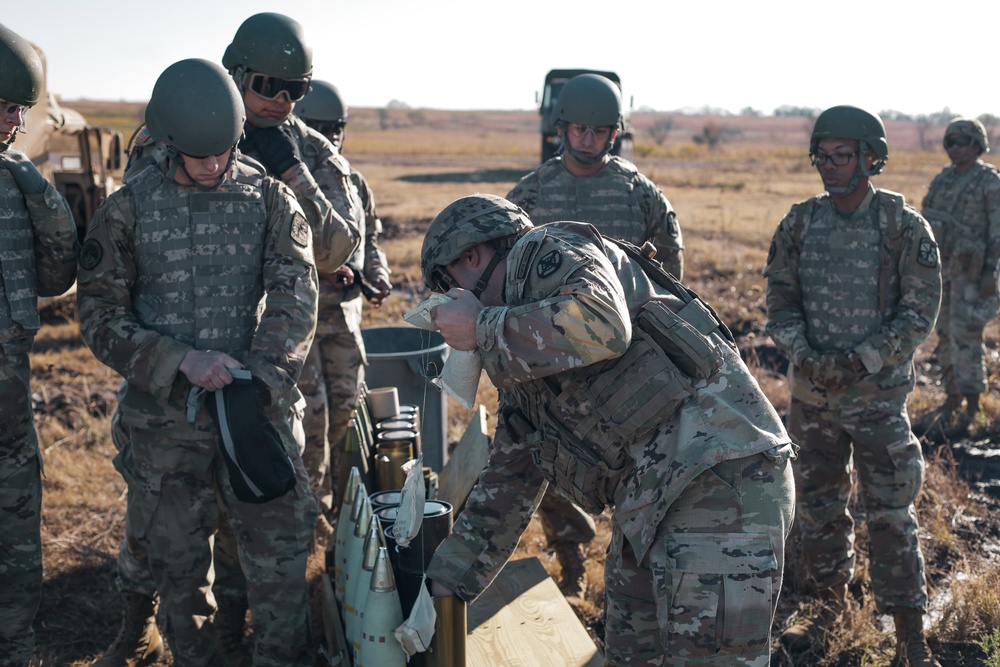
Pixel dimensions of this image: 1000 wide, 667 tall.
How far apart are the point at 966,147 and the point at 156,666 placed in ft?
25.2

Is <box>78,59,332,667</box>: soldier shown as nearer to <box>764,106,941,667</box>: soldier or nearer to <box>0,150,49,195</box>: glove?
<box>0,150,49,195</box>: glove

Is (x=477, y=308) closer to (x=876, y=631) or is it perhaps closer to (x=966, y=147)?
(x=876, y=631)

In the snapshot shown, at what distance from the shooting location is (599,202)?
536cm

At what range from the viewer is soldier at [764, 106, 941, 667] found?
14.4 ft

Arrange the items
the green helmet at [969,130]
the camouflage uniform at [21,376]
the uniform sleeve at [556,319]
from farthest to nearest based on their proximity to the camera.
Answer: the green helmet at [969,130], the camouflage uniform at [21,376], the uniform sleeve at [556,319]

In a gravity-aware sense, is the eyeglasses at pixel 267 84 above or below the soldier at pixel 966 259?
above

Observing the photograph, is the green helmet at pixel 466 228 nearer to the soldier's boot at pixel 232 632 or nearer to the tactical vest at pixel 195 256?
the tactical vest at pixel 195 256

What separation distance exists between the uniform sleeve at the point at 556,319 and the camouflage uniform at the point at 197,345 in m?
1.38

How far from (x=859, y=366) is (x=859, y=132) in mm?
1146

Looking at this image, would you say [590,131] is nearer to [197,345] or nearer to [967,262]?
[197,345]

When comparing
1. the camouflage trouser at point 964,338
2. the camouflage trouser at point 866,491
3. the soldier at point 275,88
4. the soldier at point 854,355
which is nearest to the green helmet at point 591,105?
the soldier at point 854,355

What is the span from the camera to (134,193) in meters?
3.71

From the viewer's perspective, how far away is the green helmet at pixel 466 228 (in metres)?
2.81

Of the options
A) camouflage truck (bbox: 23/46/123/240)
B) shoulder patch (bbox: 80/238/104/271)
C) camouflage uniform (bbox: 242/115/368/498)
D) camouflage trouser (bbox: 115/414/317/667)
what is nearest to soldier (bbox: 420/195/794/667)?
camouflage trouser (bbox: 115/414/317/667)
